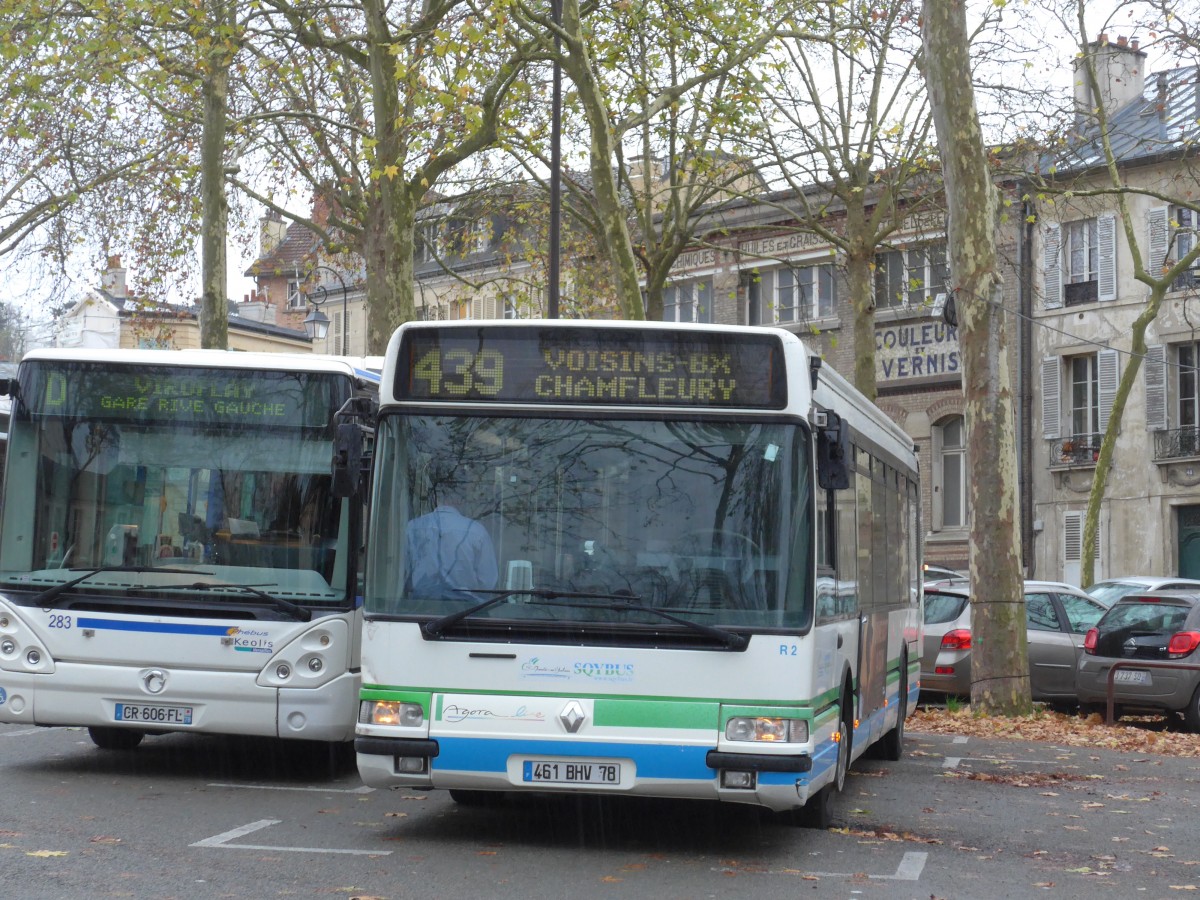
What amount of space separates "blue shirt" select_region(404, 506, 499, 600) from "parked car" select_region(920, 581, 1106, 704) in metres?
13.2

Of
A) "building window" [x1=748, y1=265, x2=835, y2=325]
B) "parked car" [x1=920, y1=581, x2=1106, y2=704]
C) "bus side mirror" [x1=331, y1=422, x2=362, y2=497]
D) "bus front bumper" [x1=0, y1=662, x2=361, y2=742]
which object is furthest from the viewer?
"building window" [x1=748, y1=265, x2=835, y2=325]

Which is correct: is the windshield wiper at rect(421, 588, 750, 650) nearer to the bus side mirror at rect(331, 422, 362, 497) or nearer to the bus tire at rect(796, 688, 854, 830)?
the bus side mirror at rect(331, 422, 362, 497)

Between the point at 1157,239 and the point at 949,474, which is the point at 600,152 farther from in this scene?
the point at 949,474

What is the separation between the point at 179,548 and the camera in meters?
12.0

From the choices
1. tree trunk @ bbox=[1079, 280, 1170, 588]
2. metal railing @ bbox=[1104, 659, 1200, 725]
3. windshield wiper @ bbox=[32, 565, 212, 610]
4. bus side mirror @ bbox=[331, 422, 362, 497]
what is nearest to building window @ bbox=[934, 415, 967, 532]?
tree trunk @ bbox=[1079, 280, 1170, 588]

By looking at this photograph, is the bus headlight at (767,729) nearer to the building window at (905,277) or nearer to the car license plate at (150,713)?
the car license plate at (150,713)

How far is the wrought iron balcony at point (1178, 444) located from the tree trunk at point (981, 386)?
71.0 ft

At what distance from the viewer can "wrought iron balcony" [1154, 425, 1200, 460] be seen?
3975 centimetres

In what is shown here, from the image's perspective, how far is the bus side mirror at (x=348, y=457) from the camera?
31.9ft

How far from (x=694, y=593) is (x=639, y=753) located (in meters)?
0.83

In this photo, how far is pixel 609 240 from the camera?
23.0 metres

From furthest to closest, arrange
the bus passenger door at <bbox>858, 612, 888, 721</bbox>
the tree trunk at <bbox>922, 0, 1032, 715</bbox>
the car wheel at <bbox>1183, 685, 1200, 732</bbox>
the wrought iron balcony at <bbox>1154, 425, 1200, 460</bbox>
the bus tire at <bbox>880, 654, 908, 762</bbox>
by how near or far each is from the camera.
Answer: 1. the wrought iron balcony at <bbox>1154, 425, 1200, 460</bbox>
2. the tree trunk at <bbox>922, 0, 1032, 715</bbox>
3. the car wheel at <bbox>1183, 685, 1200, 732</bbox>
4. the bus tire at <bbox>880, 654, 908, 762</bbox>
5. the bus passenger door at <bbox>858, 612, 888, 721</bbox>

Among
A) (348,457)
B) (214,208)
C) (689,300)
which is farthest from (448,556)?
(689,300)

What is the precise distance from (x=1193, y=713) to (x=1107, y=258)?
23.9m
